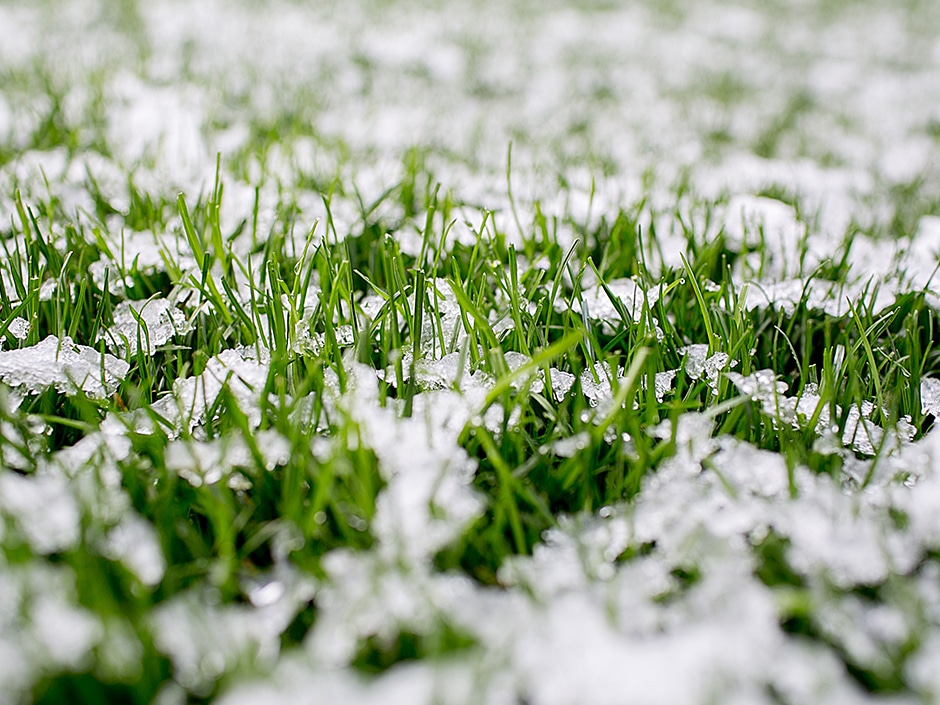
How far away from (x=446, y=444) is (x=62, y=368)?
1.77 ft

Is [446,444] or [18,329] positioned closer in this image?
[446,444]

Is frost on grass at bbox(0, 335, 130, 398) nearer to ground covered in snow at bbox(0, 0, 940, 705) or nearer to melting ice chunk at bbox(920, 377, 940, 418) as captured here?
ground covered in snow at bbox(0, 0, 940, 705)

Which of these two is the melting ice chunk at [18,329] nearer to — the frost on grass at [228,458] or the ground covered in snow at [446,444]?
the ground covered in snow at [446,444]

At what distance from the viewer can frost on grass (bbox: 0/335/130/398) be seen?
1010 millimetres

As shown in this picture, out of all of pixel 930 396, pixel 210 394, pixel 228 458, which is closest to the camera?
pixel 228 458

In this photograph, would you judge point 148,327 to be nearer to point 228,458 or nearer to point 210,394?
point 210,394

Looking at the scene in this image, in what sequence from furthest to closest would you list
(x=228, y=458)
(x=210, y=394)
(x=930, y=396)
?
(x=930, y=396)
(x=210, y=394)
(x=228, y=458)

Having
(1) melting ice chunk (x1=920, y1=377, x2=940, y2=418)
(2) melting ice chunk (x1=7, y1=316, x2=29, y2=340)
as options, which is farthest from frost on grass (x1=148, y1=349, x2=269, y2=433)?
(1) melting ice chunk (x1=920, y1=377, x2=940, y2=418)

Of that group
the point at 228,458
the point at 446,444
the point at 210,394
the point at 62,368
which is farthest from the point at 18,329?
the point at 446,444

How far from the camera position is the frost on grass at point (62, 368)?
101cm

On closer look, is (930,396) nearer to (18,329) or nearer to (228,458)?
(228,458)

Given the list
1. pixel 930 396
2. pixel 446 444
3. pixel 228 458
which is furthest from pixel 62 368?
pixel 930 396

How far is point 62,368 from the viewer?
103 cm

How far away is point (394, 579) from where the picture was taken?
0.75 m
